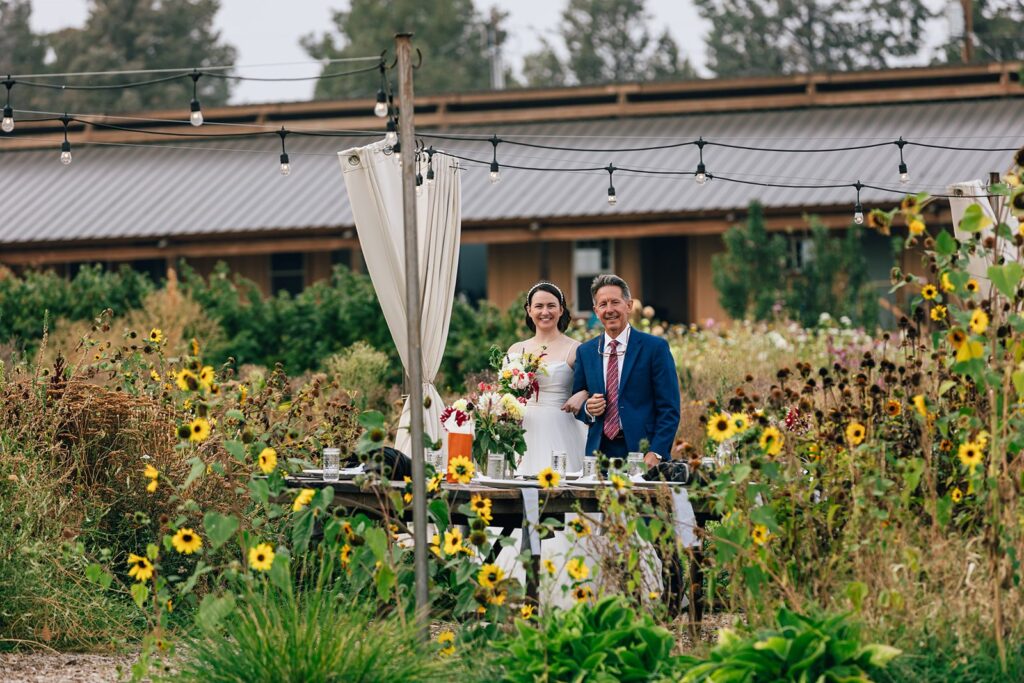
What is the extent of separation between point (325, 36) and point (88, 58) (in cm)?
822

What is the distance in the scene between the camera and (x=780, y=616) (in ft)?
14.3

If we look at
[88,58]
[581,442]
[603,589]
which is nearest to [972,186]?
[581,442]

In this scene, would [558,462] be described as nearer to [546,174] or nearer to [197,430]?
[197,430]


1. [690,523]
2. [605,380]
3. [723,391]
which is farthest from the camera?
[723,391]

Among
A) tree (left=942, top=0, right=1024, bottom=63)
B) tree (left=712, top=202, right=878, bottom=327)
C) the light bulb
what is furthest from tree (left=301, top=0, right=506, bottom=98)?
the light bulb

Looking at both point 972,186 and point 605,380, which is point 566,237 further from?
point 605,380

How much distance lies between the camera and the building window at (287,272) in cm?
2522

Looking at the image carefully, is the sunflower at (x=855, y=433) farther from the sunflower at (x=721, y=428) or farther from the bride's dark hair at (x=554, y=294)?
the bride's dark hair at (x=554, y=294)

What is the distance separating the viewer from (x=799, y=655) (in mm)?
4207

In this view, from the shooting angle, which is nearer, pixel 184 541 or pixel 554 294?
pixel 184 541

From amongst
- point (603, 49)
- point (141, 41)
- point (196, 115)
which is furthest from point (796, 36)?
point (196, 115)

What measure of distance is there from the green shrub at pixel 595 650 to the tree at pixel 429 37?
39.1m

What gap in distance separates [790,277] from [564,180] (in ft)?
17.0

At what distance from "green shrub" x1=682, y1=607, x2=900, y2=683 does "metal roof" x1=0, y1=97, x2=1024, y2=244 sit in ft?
53.7
